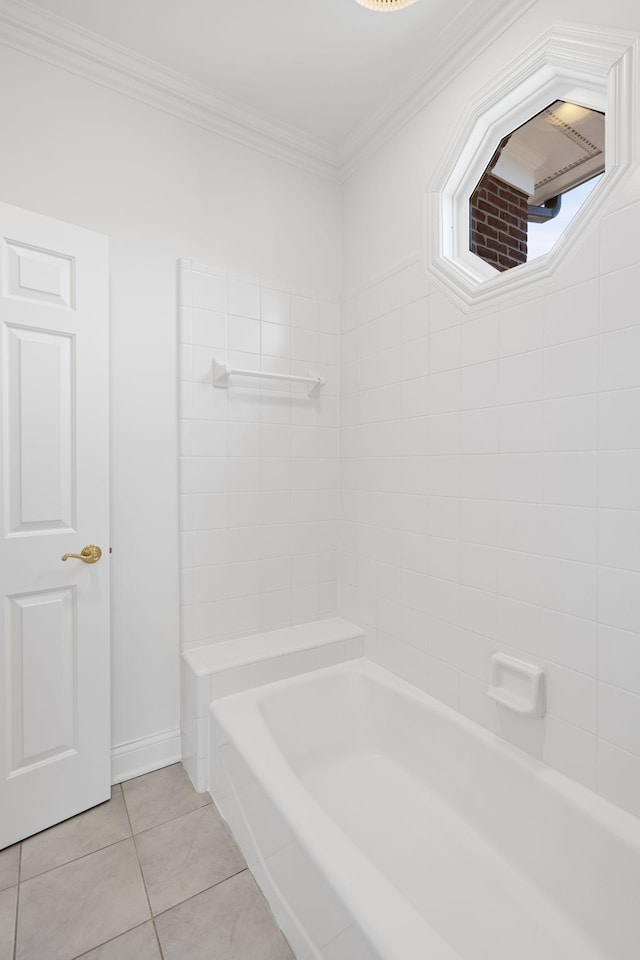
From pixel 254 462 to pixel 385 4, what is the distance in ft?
5.45

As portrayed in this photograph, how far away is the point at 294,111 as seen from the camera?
206cm

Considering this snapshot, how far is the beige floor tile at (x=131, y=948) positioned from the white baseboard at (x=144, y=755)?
67 centimetres

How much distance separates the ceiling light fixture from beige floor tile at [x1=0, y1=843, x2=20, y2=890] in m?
2.89

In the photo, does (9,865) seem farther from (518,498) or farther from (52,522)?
(518,498)

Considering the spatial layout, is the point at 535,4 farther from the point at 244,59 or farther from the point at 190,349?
the point at 190,349

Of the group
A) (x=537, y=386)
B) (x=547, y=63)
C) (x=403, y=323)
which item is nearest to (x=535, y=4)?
(x=547, y=63)

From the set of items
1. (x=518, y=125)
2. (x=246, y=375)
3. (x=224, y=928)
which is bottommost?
(x=224, y=928)

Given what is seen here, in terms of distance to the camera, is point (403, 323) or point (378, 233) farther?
point (378, 233)

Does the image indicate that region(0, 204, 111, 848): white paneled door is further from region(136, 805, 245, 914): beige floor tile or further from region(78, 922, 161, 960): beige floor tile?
region(78, 922, 161, 960): beige floor tile

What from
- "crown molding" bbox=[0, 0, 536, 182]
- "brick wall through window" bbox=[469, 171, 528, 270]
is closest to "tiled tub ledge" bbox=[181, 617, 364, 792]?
"brick wall through window" bbox=[469, 171, 528, 270]

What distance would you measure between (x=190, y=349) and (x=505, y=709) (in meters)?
1.77

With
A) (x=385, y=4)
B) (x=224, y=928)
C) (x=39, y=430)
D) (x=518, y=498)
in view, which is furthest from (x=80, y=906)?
(x=385, y=4)

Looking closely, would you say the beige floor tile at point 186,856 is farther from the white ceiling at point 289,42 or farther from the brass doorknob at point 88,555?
the white ceiling at point 289,42

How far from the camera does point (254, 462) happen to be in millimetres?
2146
